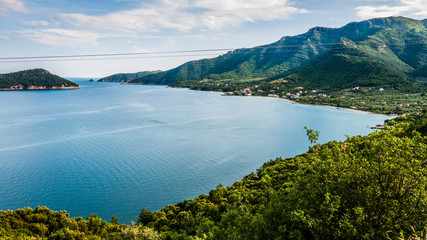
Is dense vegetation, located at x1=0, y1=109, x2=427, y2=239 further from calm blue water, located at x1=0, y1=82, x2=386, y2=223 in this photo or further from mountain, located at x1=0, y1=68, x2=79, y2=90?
mountain, located at x1=0, y1=68, x2=79, y2=90

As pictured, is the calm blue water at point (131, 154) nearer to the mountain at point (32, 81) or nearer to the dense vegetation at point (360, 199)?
the dense vegetation at point (360, 199)

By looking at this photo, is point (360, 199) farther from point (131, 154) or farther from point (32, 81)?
point (32, 81)

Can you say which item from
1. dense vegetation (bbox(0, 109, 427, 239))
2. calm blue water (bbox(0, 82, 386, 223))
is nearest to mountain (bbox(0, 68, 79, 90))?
calm blue water (bbox(0, 82, 386, 223))

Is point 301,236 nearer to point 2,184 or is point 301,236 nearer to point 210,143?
point 2,184

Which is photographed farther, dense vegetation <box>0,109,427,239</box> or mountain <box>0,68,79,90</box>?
mountain <box>0,68,79,90</box>

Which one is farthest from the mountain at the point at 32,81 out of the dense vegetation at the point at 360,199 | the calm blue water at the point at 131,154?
the dense vegetation at the point at 360,199

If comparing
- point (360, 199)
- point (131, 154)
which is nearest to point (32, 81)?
point (131, 154)

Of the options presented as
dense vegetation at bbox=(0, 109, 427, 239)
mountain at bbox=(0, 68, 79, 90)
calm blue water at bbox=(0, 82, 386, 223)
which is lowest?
calm blue water at bbox=(0, 82, 386, 223)

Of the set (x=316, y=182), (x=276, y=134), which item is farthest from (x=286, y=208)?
(x=276, y=134)

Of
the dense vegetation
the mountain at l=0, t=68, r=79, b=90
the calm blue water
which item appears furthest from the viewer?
the mountain at l=0, t=68, r=79, b=90
